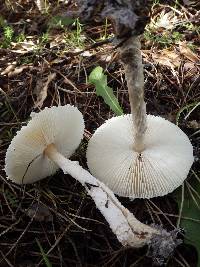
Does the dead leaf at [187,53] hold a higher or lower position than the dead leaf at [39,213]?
higher

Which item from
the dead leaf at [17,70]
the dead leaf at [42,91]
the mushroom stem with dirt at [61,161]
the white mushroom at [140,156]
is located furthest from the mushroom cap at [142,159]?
the dead leaf at [17,70]

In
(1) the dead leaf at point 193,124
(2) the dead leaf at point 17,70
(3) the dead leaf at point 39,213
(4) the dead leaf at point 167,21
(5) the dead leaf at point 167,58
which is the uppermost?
(4) the dead leaf at point 167,21

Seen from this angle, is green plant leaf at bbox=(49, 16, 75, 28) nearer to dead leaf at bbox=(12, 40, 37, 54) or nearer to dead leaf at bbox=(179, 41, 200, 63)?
dead leaf at bbox=(12, 40, 37, 54)

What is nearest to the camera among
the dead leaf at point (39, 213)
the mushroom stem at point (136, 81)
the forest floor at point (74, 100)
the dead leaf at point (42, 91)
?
the mushroom stem at point (136, 81)

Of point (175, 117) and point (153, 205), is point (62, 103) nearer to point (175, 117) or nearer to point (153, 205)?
point (175, 117)

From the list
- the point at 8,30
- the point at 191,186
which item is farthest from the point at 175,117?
the point at 8,30

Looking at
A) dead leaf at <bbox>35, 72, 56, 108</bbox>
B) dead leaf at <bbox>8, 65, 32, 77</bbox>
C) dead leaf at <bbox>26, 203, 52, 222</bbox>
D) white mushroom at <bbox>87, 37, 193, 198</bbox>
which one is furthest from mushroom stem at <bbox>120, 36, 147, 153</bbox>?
dead leaf at <bbox>8, 65, 32, 77</bbox>

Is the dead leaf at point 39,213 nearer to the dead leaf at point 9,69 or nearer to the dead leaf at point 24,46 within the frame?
the dead leaf at point 9,69
